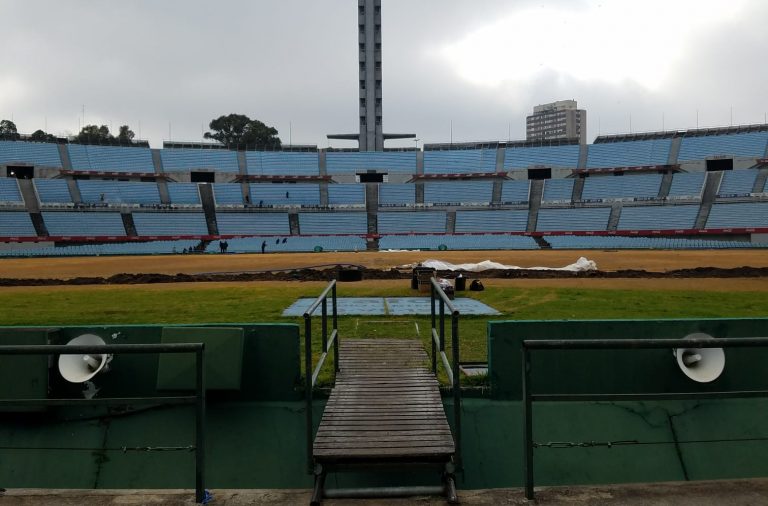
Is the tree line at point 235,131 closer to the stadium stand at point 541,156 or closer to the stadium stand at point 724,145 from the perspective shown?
the stadium stand at point 541,156

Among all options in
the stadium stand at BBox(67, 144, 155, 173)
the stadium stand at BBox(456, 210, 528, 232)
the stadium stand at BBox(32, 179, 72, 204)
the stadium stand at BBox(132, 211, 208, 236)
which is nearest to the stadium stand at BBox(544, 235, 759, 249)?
the stadium stand at BBox(456, 210, 528, 232)

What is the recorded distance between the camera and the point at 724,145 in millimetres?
55938

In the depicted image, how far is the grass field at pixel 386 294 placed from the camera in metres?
9.65

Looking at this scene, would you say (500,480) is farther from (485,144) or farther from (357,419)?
(485,144)

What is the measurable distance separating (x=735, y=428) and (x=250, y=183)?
60622 millimetres

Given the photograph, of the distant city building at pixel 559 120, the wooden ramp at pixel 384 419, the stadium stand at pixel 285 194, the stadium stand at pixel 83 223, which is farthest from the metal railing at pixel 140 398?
the distant city building at pixel 559 120

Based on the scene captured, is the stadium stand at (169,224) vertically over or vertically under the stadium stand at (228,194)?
under

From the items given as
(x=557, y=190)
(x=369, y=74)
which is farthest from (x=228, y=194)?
(x=557, y=190)

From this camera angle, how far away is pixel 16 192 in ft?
167

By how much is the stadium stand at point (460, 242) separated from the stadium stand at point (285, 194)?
13.3m

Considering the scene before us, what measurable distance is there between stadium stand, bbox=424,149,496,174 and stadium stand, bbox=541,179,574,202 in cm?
702

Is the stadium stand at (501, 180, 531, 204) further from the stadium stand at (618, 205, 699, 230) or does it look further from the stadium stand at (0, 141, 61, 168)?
the stadium stand at (0, 141, 61, 168)

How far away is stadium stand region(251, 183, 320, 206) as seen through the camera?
59.5 m

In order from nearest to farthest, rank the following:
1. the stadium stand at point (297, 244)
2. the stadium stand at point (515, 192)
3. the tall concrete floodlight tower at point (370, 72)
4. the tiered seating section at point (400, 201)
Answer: the stadium stand at point (297, 244) < the tiered seating section at point (400, 201) < the stadium stand at point (515, 192) < the tall concrete floodlight tower at point (370, 72)
